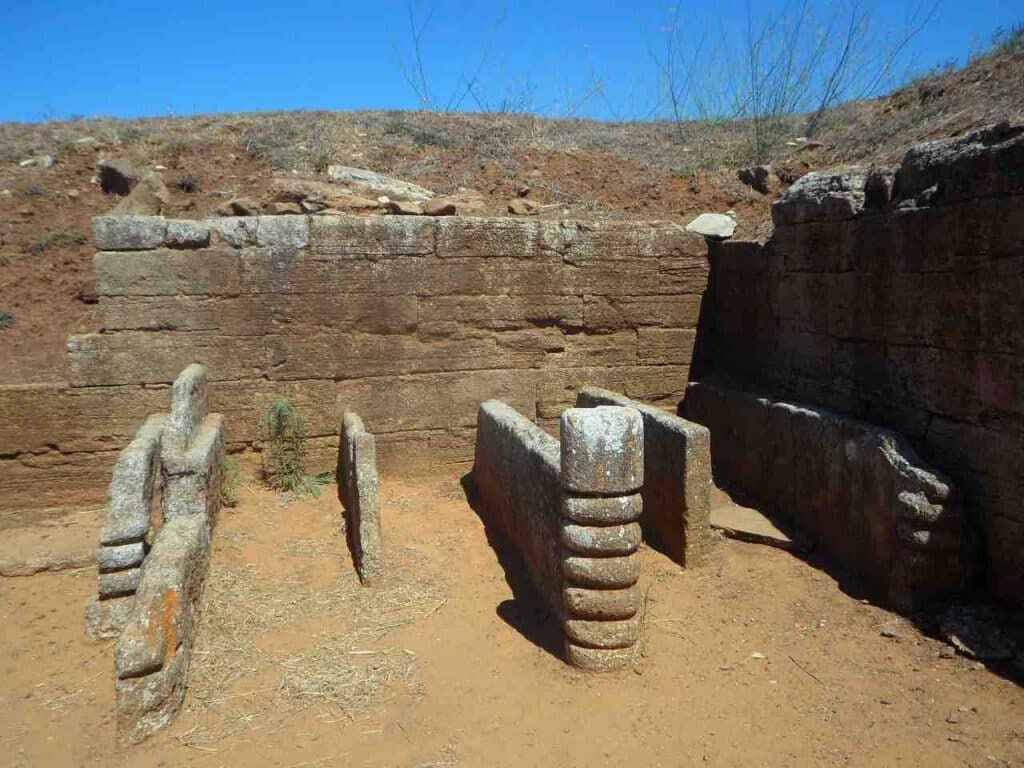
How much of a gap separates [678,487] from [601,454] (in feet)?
5.73

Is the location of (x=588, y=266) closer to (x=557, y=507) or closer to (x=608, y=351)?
(x=608, y=351)

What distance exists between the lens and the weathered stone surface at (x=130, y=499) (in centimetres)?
478

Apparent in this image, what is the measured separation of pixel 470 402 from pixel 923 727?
4.41 metres

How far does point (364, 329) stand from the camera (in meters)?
7.02

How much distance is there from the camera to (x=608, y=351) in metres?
7.70

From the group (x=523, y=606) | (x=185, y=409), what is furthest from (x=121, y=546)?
(x=523, y=606)

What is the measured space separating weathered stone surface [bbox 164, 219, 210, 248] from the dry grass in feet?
8.71

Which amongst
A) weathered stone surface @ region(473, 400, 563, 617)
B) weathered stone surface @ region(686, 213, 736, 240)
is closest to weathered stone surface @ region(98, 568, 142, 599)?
weathered stone surface @ region(473, 400, 563, 617)

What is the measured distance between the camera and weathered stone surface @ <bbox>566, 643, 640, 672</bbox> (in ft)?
14.4

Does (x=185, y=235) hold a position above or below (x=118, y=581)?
above

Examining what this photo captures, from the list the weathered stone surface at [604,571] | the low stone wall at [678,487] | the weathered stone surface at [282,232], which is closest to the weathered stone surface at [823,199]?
the low stone wall at [678,487]

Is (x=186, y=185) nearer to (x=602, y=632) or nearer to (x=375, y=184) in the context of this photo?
(x=375, y=184)

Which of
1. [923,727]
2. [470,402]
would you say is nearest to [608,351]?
[470,402]

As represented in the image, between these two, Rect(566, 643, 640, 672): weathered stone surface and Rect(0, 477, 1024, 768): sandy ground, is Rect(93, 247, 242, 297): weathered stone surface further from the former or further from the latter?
Rect(566, 643, 640, 672): weathered stone surface
